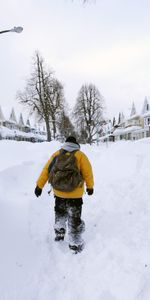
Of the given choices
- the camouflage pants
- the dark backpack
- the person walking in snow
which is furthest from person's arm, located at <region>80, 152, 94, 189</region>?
the camouflage pants

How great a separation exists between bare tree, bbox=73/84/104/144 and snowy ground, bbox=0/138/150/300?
36760 millimetres

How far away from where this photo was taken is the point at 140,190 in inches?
231

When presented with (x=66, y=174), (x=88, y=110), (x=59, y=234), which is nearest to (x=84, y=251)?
(x=59, y=234)

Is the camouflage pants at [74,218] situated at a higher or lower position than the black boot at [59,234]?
higher

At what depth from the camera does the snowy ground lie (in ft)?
8.97

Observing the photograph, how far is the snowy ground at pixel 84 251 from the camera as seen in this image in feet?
8.97

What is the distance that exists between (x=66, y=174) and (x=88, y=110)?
133ft

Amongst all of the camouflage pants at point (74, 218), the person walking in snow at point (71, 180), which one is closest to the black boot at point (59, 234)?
the person walking in snow at point (71, 180)

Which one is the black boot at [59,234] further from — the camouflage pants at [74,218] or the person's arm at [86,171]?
the person's arm at [86,171]

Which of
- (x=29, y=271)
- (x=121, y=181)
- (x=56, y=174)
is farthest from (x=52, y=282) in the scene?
(x=121, y=181)

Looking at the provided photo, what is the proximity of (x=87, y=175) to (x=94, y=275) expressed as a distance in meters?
1.44

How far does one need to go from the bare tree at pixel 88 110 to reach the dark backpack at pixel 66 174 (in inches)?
1510

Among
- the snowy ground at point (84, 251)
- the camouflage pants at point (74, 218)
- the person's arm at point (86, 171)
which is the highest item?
the person's arm at point (86, 171)

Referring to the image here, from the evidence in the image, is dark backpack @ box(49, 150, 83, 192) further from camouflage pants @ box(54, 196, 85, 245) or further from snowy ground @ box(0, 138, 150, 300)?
snowy ground @ box(0, 138, 150, 300)
